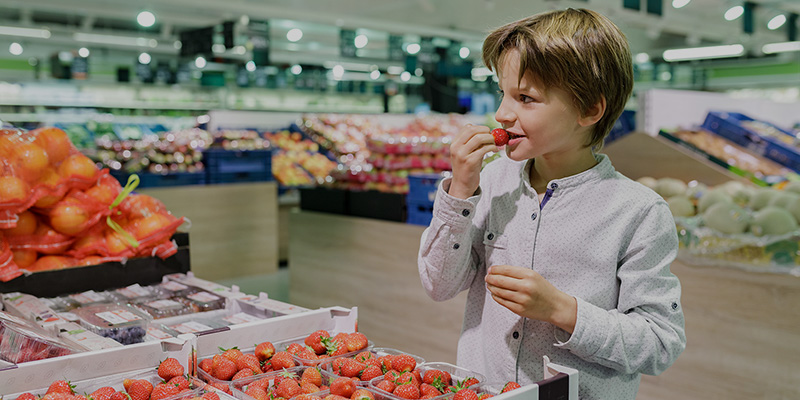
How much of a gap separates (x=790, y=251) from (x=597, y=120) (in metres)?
2.14

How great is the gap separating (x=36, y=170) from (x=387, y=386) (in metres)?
1.54

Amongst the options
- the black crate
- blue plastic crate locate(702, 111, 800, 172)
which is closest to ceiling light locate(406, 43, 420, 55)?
blue plastic crate locate(702, 111, 800, 172)

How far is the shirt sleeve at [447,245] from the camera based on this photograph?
1.38 metres

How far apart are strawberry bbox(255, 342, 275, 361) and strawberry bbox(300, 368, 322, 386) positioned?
0.18 m

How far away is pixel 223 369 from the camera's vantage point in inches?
54.1

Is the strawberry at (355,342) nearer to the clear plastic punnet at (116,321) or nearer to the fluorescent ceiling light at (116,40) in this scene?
the clear plastic punnet at (116,321)

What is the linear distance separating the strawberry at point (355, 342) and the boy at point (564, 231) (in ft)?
0.68

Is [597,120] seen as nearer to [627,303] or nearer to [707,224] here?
[627,303]

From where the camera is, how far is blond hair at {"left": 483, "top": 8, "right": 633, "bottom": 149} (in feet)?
4.18

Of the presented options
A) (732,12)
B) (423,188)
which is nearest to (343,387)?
(423,188)

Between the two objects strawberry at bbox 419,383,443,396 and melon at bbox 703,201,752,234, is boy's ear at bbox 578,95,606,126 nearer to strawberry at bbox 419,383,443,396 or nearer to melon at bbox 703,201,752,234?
strawberry at bbox 419,383,443,396

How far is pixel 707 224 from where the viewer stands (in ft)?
10.8

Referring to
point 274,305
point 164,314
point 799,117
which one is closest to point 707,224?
point 274,305

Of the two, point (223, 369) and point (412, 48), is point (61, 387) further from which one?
point (412, 48)
